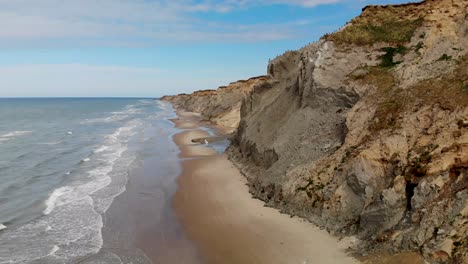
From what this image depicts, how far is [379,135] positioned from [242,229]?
6489mm

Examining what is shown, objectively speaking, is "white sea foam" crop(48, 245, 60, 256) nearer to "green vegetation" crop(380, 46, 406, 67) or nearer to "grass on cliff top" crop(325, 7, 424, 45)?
"green vegetation" crop(380, 46, 406, 67)

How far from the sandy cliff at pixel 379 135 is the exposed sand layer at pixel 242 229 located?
79 cm

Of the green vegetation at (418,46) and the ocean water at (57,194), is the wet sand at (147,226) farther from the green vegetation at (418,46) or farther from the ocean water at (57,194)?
the green vegetation at (418,46)

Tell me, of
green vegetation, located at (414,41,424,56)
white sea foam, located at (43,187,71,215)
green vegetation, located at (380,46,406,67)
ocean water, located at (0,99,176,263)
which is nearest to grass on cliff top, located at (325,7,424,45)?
green vegetation, located at (380,46,406,67)

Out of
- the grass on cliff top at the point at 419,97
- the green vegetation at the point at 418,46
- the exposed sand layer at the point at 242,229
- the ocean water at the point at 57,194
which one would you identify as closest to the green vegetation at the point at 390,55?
the green vegetation at the point at 418,46

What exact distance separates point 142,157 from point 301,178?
60.8 feet

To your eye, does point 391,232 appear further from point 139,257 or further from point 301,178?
point 139,257

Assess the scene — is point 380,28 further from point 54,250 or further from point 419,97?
point 54,250

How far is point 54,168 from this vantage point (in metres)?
29.4

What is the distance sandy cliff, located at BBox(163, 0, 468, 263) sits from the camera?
41.9ft

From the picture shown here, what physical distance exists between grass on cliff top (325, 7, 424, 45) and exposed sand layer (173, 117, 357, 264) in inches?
407

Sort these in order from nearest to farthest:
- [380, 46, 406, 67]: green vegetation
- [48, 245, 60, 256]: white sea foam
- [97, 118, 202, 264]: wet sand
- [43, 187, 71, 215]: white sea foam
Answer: [97, 118, 202, 264]: wet sand < [48, 245, 60, 256]: white sea foam < [43, 187, 71, 215]: white sea foam < [380, 46, 406, 67]: green vegetation

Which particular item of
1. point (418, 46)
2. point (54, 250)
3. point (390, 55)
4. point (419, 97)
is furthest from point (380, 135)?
point (54, 250)

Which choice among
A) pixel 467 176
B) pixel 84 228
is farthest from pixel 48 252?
pixel 467 176
